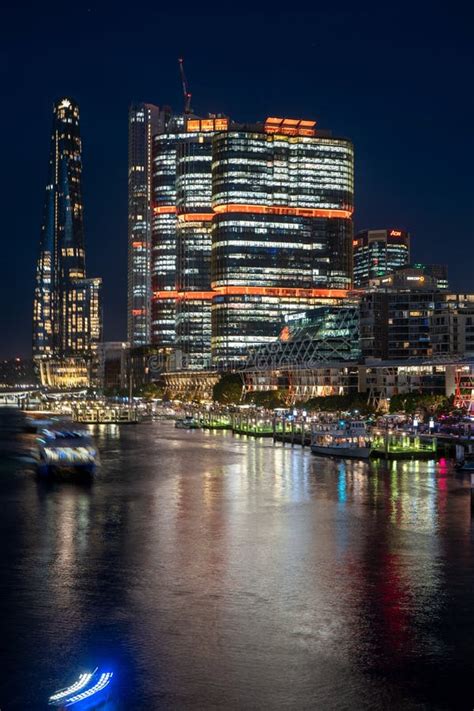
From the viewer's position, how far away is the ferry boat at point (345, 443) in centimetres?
9325

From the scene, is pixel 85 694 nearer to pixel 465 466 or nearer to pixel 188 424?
pixel 465 466

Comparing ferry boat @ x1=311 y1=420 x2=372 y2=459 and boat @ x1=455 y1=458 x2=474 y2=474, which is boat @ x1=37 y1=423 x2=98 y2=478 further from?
boat @ x1=455 y1=458 x2=474 y2=474

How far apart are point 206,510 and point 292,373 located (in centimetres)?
14145

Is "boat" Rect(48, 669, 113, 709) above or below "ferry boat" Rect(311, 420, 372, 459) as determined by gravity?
below

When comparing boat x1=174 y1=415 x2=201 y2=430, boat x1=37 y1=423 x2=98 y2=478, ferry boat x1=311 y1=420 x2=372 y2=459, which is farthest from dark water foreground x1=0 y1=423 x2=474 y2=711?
boat x1=174 y1=415 x2=201 y2=430

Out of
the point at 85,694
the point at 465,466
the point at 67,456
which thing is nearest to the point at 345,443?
the point at 465,466

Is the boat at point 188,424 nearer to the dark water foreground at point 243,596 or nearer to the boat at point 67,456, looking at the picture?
the boat at point 67,456

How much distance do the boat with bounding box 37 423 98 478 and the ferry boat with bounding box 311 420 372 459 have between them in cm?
2784

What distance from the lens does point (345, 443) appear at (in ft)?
318

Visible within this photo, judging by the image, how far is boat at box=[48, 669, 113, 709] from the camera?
22500 mm

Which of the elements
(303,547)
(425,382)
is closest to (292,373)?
(425,382)

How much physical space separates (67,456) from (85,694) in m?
55.0

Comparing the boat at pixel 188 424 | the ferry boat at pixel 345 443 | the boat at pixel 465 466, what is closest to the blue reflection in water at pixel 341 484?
the ferry boat at pixel 345 443

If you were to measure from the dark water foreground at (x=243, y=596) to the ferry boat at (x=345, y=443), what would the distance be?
26182 mm
